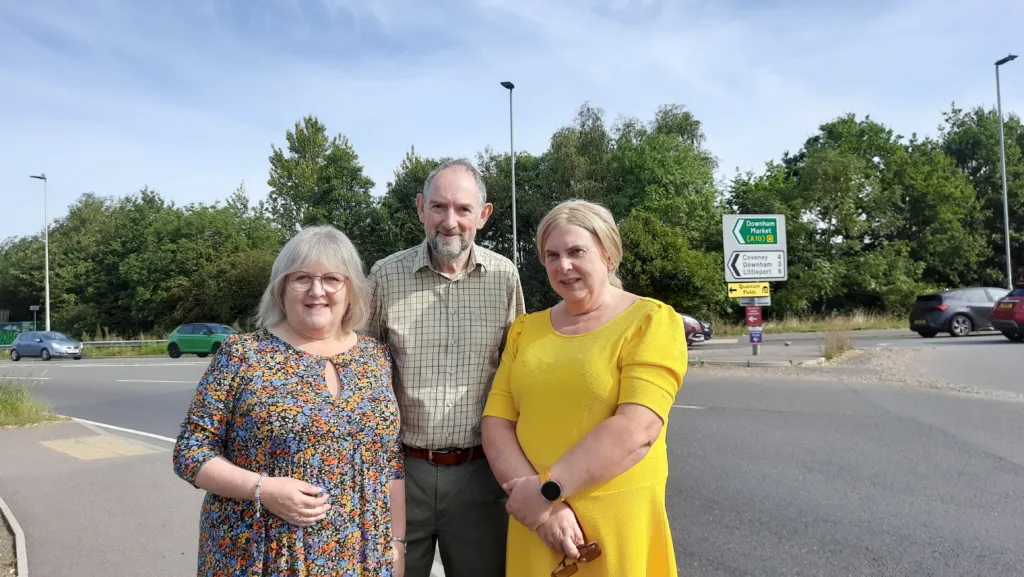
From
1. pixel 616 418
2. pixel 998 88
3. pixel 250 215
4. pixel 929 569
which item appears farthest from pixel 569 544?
pixel 250 215

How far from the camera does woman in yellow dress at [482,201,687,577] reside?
2043 mm

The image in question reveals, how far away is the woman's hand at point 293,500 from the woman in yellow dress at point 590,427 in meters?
0.58

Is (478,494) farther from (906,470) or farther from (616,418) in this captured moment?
(906,470)

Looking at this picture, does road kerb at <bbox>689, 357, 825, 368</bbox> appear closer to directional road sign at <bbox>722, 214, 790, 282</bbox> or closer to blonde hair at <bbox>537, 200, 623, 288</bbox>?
directional road sign at <bbox>722, 214, 790, 282</bbox>

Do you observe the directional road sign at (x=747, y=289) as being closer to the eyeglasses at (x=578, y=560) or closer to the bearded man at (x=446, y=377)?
the bearded man at (x=446, y=377)

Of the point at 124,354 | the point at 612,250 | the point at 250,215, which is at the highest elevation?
the point at 250,215

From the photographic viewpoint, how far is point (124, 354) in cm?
3262

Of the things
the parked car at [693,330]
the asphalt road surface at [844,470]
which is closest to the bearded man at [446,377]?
the asphalt road surface at [844,470]

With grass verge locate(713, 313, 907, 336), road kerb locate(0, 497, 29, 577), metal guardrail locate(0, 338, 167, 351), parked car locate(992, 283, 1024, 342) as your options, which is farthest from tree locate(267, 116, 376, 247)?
road kerb locate(0, 497, 29, 577)

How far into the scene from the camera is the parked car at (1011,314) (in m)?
17.4

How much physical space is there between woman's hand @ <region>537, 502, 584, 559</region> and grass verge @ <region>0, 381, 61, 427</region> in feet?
34.6

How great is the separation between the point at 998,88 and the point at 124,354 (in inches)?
1700

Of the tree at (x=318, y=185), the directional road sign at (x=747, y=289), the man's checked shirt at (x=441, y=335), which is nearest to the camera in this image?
the man's checked shirt at (x=441, y=335)

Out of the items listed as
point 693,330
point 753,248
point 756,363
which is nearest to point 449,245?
point 756,363
